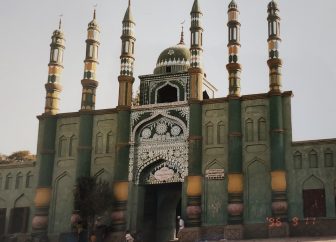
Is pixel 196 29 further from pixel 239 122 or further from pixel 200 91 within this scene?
pixel 239 122

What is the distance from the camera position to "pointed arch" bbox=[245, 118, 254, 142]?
28.1 metres

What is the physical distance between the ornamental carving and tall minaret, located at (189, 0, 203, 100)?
99 centimetres

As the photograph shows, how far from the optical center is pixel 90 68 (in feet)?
106

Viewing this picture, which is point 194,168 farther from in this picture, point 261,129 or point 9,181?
point 9,181

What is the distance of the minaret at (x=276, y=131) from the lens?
86.3ft

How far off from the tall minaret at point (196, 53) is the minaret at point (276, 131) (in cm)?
352

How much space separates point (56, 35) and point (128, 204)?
11.0 metres

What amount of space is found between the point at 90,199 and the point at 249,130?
8.26 metres

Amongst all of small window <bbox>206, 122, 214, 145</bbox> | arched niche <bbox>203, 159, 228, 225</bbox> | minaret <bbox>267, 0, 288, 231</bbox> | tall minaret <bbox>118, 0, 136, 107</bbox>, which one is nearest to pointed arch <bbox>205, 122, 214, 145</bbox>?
small window <bbox>206, 122, 214, 145</bbox>

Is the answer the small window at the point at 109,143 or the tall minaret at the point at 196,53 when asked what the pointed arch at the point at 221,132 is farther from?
the small window at the point at 109,143

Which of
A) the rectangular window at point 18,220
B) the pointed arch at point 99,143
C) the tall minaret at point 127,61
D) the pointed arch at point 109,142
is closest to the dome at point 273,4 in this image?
the tall minaret at point 127,61

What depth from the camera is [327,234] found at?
25453 mm

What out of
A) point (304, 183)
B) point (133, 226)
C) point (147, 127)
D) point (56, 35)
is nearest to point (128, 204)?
point (133, 226)
